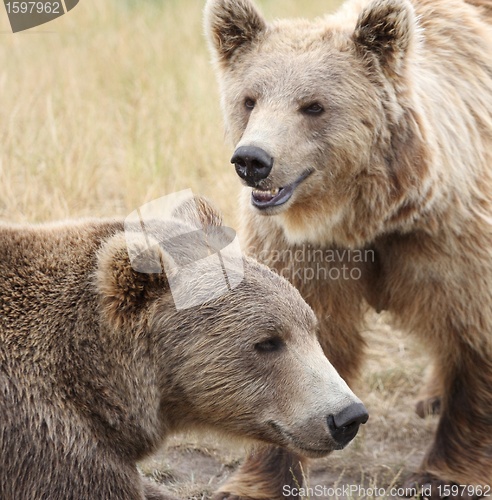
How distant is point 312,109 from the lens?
547 cm

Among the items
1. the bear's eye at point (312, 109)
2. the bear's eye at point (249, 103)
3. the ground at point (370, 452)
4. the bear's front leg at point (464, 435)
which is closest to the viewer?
the bear's eye at point (312, 109)

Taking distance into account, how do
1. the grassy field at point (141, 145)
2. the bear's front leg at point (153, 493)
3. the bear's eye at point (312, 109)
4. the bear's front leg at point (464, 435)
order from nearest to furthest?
1. the bear's front leg at point (153, 493)
2. the bear's eye at point (312, 109)
3. the bear's front leg at point (464, 435)
4. the grassy field at point (141, 145)

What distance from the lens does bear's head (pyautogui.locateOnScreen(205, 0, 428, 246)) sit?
539 cm

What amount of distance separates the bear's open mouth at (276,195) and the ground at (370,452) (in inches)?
59.2

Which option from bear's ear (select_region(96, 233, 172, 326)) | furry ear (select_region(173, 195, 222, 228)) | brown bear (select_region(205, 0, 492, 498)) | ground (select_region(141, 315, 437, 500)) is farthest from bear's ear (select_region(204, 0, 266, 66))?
ground (select_region(141, 315, 437, 500))

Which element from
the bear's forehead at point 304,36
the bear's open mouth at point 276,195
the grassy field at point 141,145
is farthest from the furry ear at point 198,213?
the bear's forehead at point 304,36

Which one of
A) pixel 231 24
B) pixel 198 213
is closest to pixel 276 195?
pixel 198 213

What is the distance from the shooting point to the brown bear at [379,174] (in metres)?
5.43

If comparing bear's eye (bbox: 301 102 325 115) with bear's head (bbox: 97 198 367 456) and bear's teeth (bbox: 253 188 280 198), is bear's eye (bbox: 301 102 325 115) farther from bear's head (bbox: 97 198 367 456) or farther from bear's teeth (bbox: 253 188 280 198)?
bear's head (bbox: 97 198 367 456)

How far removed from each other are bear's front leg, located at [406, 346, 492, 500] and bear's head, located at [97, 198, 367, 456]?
69.5 inches

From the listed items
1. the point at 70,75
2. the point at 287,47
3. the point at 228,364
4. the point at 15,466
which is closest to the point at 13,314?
the point at 15,466

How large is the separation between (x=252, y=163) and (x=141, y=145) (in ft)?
14.9

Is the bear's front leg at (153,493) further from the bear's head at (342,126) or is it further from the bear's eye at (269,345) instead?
the bear's head at (342,126)

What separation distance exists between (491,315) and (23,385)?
2.86 m
